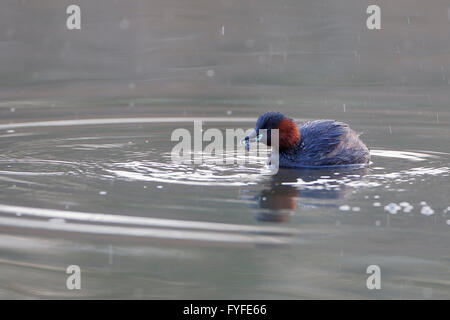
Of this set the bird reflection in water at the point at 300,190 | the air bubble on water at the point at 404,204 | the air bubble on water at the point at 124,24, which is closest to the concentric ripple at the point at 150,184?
the bird reflection in water at the point at 300,190

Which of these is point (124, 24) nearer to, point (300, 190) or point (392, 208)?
point (300, 190)

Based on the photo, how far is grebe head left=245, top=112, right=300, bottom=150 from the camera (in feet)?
29.8

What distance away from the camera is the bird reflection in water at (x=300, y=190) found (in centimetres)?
720

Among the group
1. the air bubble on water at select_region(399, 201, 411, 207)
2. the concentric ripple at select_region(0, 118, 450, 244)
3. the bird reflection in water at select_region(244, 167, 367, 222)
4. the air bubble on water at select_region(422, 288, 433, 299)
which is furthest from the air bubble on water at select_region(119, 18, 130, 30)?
the air bubble on water at select_region(422, 288, 433, 299)

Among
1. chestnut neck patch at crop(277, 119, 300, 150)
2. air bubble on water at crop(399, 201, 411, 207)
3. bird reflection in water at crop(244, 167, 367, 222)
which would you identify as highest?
chestnut neck patch at crop(277, 119, 300, 150)

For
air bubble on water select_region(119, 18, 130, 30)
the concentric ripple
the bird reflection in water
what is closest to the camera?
the concentric ripple

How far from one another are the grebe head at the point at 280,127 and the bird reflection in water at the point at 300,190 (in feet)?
1.08

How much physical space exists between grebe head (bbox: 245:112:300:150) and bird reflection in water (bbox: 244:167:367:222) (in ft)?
1.08

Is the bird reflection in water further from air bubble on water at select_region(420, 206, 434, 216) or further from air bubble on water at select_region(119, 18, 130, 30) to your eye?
air bubble on water at select_region(119, 18, 130, 30)

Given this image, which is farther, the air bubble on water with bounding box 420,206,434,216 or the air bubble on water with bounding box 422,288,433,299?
the air bubble on water with bounding box 420,206,434,216

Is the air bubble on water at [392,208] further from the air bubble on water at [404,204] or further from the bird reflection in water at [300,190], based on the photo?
the bird reflection in water at [300,190]

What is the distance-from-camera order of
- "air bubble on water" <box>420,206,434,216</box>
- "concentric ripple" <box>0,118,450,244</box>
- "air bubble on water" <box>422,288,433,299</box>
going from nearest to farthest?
1. "air bubble on water" <box>422,288,433,299</box>
2. "concentric ripple" <box>0,118,450,244</box>
3. "air bubble on water" <box>420,206,434,216</box>

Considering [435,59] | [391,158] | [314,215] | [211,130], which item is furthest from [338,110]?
[314,215]

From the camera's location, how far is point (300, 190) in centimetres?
791
